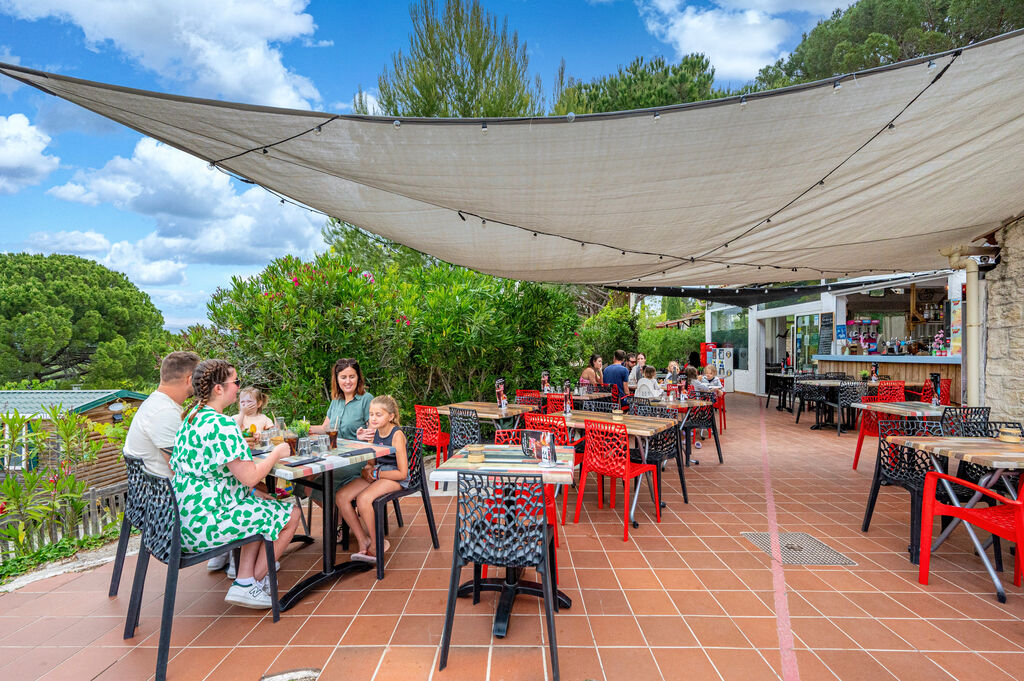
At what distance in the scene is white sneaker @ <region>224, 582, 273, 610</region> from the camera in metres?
2.70

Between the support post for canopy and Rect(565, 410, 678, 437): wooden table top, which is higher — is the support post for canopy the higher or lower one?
the higher one

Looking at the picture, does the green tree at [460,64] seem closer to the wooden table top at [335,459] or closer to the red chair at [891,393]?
the red chair at [891,393]

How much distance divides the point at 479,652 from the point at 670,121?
9.27 feet

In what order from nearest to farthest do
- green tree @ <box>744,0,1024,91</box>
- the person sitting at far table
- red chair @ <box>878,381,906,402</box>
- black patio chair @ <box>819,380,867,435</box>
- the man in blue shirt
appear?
1. the person sitting at far table
2. the man in blue shirt
3. red chair @ <box>878,381,906,402</box>
4. black patio chair @ <box>819,380,867,435</box>
5. green tree @ <box>744,0,1024,91</box>

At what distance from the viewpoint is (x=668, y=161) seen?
3.13m

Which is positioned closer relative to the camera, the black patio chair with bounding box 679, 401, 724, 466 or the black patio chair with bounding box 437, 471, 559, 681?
the black patio chair with bounding box 437, 471, 559, 681

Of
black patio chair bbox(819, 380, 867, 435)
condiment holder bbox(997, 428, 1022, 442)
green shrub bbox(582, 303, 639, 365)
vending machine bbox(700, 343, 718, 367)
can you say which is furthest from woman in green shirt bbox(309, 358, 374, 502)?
vending machine bbox(700, 343, 718, 367)

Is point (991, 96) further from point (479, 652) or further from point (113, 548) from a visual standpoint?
point (113, 548)

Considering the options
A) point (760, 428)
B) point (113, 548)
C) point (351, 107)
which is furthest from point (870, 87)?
point (351, 107)

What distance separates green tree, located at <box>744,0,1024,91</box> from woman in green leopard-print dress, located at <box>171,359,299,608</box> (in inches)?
593

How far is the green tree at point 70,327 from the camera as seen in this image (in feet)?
66.7

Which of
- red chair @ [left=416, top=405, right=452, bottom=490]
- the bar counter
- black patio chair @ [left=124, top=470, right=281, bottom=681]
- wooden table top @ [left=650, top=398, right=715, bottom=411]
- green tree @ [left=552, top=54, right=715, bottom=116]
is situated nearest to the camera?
black patio chair @ [left=124, top=470, right=281, bottom=681]

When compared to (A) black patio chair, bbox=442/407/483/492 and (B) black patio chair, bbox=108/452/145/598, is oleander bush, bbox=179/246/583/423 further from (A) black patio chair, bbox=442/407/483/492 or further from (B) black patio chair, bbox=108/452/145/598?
(B) black patio chair, bbox=108/452/145/598

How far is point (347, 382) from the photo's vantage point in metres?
4.04
